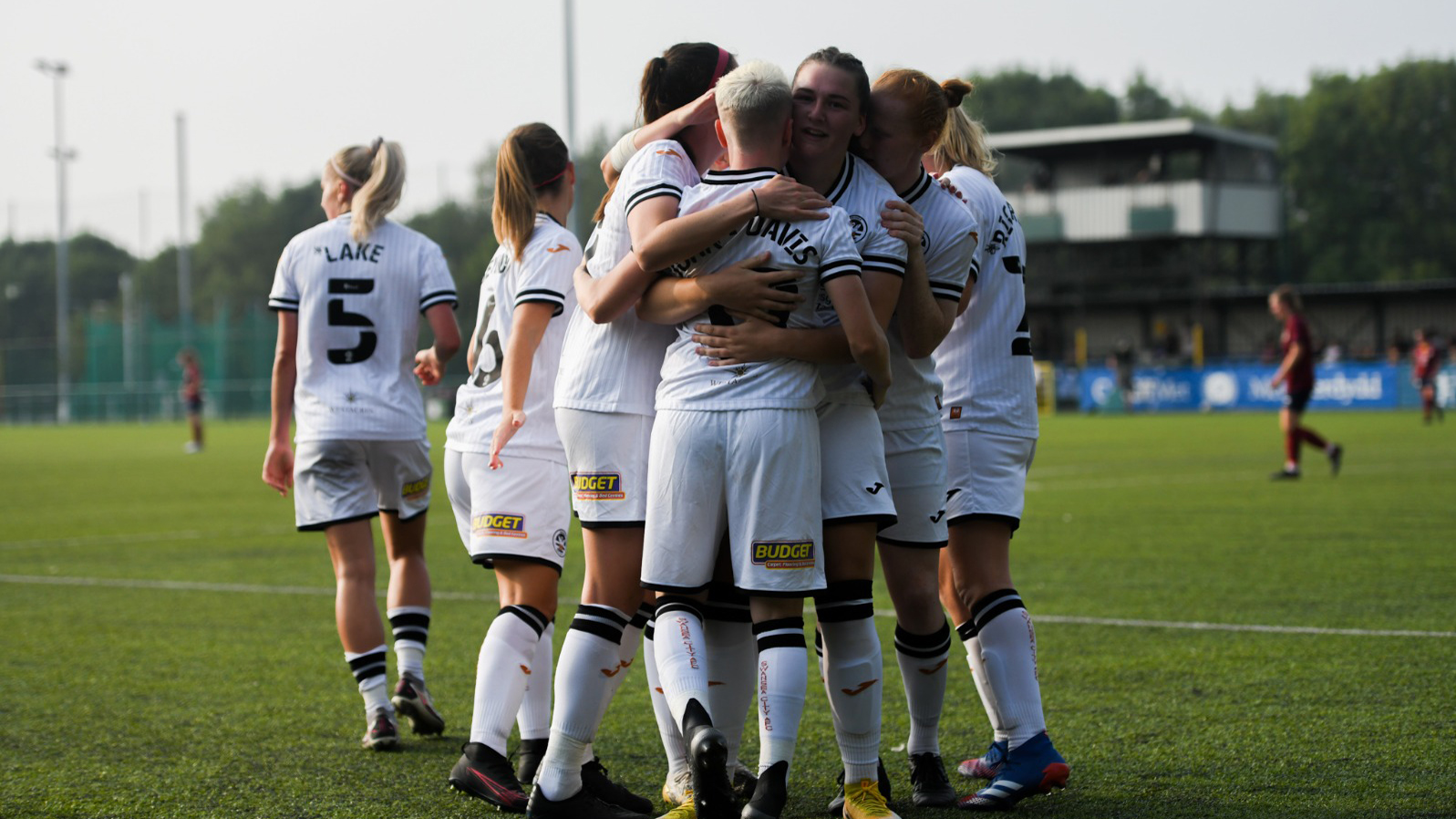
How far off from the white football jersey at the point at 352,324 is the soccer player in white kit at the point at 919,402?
6.52ft

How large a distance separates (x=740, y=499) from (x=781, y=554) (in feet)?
0.53

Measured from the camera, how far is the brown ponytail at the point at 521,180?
4.32 m

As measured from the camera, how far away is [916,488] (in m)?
3.91

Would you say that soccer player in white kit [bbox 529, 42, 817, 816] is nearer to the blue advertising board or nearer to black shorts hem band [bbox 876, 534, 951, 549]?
black shorts hem band [bbox 876, 534, 951, 549]

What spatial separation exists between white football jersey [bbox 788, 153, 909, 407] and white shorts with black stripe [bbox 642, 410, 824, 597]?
16cm

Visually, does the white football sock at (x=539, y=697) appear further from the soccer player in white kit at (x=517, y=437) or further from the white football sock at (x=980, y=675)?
the white football sock at (x=980, y=675)

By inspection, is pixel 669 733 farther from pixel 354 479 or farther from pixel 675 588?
pixel 354 479

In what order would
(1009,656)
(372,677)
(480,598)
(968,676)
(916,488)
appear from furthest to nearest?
(480,598), (968,676), (372,677), (1009,656), (916,488)

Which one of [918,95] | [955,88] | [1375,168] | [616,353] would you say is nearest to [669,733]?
[616,353]

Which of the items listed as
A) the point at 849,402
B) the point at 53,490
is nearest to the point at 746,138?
the point at 849,402

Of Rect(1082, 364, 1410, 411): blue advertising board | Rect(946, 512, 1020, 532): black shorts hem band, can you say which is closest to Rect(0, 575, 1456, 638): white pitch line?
Rect(946, 512, 1020, 532): black shorts hem band

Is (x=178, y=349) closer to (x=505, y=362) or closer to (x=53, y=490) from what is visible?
(x=53, y=490)

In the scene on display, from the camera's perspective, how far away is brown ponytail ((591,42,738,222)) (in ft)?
13.0

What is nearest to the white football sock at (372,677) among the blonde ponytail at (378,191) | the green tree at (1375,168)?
the blonde ponytail at (378,191)
